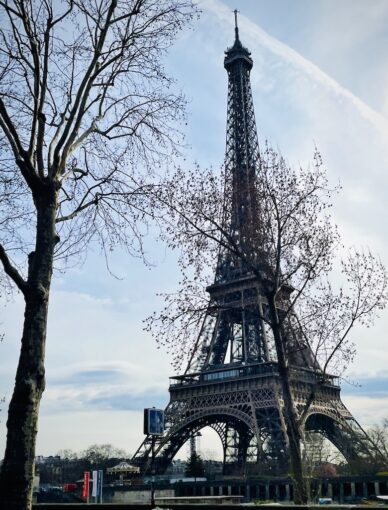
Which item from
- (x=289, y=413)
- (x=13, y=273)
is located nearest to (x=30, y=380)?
(x=13, y=273)

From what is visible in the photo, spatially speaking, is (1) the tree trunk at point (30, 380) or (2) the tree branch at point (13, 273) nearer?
(1) the tree trunk at point (30, 380)

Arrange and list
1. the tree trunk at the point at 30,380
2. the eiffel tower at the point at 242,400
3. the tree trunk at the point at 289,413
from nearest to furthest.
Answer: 1. the tree trunk at the point at 30,380
2. the tree trunk at the point at 289,413
3. the eiffel tower at the point at 242,400

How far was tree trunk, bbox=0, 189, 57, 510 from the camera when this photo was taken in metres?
8.98

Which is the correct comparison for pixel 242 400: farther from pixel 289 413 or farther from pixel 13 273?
pixel 13 273

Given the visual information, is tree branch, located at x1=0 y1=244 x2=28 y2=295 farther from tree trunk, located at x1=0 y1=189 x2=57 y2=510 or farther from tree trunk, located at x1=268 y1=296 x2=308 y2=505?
tree trunk, located at x1=268 y1=296 x2=308 y2=505

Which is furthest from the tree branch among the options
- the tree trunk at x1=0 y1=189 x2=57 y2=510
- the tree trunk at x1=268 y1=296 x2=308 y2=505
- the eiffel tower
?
the eiffel tower

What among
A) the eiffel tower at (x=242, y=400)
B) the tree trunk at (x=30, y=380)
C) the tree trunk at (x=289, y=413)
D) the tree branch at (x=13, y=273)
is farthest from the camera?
the eiffel tower at (x=242, y=400)

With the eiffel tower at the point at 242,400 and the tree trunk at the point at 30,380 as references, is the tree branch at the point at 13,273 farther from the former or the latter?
the eiffel tower at the point at 242,400

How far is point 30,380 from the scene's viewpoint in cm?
956

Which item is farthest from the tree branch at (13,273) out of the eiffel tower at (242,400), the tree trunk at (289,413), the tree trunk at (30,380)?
the eiffel tower at (242,400)

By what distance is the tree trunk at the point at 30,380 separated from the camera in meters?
8.98

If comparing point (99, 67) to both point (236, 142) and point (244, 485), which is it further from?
point (236, 142)

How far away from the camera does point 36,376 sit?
9680 millimetres

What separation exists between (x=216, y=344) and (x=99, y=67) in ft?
202
